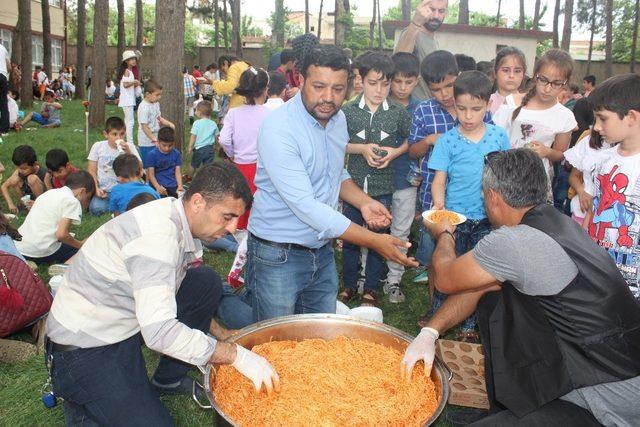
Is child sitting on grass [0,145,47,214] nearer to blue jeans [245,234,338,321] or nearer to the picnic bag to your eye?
the picnic bag

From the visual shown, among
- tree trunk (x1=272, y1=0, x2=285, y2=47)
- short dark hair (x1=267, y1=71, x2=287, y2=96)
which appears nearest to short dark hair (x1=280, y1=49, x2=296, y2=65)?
short dark hair (x1=267, y1=71, x2=287, y2=96)

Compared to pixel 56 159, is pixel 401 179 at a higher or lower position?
higher

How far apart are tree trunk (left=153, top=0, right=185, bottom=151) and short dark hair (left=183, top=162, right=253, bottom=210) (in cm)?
689

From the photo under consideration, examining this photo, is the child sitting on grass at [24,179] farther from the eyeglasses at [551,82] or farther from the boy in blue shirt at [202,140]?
the eyeglasses at [551,82]

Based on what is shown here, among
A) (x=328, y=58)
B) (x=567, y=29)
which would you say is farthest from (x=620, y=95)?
(x=567, y=29)

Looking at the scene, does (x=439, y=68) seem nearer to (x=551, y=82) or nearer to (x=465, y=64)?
(x=551, y=82)

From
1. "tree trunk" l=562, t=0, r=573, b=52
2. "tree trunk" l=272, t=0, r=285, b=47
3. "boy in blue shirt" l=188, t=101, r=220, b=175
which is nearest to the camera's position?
"boy in blue shirt" l=188, t=101, r=220, b=175

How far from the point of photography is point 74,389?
8.07 feet

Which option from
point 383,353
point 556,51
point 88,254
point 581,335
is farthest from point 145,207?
point 556,51

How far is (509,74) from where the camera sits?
4.84 m

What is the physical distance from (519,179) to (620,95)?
1.18 metres

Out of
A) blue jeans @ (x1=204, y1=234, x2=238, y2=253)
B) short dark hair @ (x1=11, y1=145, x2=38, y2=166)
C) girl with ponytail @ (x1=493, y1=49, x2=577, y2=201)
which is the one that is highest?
girl with ponytail @ (x1=493, y1=49, x2=577, y2=201)

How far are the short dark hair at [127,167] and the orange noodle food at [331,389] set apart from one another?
3.71m

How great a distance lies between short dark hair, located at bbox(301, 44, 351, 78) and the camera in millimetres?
2729
